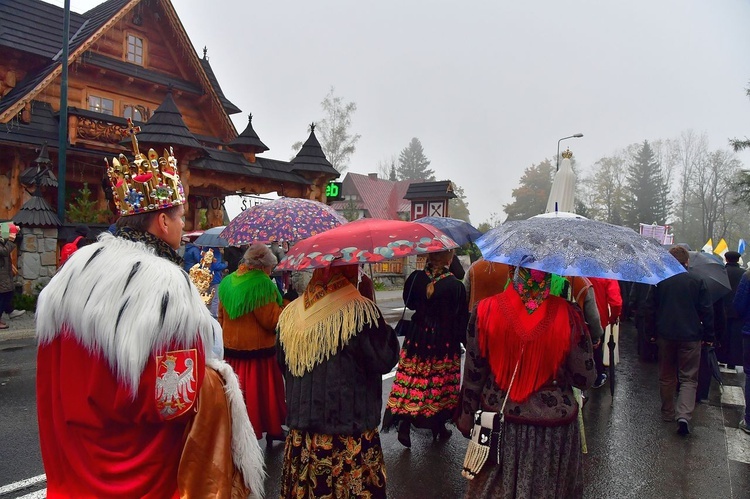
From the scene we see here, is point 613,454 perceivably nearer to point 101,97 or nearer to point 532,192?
point 101,97

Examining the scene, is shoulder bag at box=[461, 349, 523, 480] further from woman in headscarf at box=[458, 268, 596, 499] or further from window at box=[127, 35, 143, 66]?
window at box=[127, 35, 143, 66]

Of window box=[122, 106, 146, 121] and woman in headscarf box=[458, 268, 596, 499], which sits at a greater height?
window box=[122, 106, 146, 121]

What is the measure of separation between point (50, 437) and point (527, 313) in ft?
8.03

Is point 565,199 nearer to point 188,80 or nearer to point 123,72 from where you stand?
point 123,72

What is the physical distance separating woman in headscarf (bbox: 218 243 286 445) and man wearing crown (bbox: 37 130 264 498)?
2.70 metres

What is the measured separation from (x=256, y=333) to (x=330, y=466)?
181cm

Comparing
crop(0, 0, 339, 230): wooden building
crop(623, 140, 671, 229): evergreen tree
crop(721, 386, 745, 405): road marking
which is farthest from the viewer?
crop(623, 140, 671, 229): evergreen tree

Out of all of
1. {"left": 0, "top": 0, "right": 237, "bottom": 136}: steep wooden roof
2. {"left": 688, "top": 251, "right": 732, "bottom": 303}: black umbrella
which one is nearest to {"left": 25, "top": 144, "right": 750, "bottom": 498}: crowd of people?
{"left": 688, "top": 251, "right": 732, "bottom": 303}: black umbrella

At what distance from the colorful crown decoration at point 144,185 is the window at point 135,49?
18149 mm

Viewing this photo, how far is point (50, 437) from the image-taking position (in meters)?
1.85

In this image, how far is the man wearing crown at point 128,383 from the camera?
172 centimetres

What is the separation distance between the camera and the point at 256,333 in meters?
4.72

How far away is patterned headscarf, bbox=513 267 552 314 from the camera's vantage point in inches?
120

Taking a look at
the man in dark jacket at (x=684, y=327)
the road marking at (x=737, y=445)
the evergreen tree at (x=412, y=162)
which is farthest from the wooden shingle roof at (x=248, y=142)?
the evergreen tree at (x=412, y=162)
